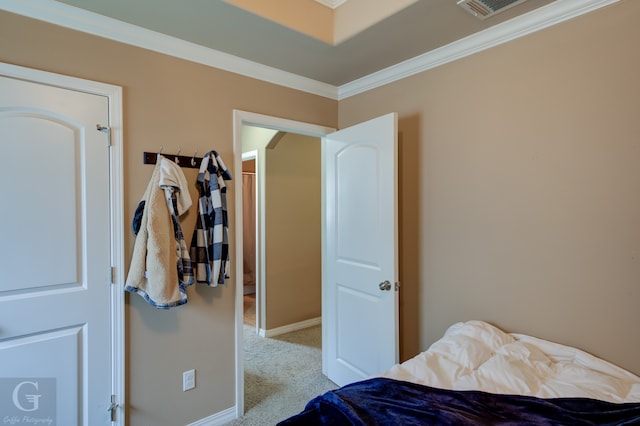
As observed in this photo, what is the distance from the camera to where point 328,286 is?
2.71m

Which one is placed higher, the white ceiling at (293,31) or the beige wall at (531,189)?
the white ceiling at (293,31)

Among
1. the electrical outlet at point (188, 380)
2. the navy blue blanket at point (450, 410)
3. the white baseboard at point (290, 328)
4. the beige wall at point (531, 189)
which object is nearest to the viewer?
the navy blue blanket at point (450, 410)

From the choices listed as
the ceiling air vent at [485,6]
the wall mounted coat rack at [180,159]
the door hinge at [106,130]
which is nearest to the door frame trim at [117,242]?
the door hinge at [106,130]

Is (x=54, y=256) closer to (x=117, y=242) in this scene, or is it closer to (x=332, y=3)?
(x=117, y=242)

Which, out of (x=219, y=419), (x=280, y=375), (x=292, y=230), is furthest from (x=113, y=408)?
(x=292, y=230)

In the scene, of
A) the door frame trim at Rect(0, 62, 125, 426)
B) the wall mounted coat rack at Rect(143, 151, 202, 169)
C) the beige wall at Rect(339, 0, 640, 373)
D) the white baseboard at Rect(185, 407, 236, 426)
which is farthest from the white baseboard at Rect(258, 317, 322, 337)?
the wall mounted coat rack at Rect(143, 151, 202, 169)

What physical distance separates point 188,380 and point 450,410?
161 centimetres

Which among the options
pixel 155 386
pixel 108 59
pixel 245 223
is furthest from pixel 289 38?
pixel 245 223

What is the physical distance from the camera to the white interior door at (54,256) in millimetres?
1530

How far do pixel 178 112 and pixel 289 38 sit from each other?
2.66 feet

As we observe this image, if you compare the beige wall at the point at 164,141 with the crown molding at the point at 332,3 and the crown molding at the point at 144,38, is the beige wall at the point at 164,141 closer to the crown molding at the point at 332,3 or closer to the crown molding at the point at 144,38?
the crown molding at the point at 144,38

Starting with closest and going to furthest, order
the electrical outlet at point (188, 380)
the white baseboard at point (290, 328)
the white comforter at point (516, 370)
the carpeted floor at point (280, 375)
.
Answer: the white comforter at point (516, 370)
the electrical outlet at point (188, 380)
the carpeted floor at point (280, 375)
the white baseboard at point (290, 328)

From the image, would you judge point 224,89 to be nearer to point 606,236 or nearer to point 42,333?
point 42,333

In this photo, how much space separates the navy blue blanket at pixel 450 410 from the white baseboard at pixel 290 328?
101 inches
